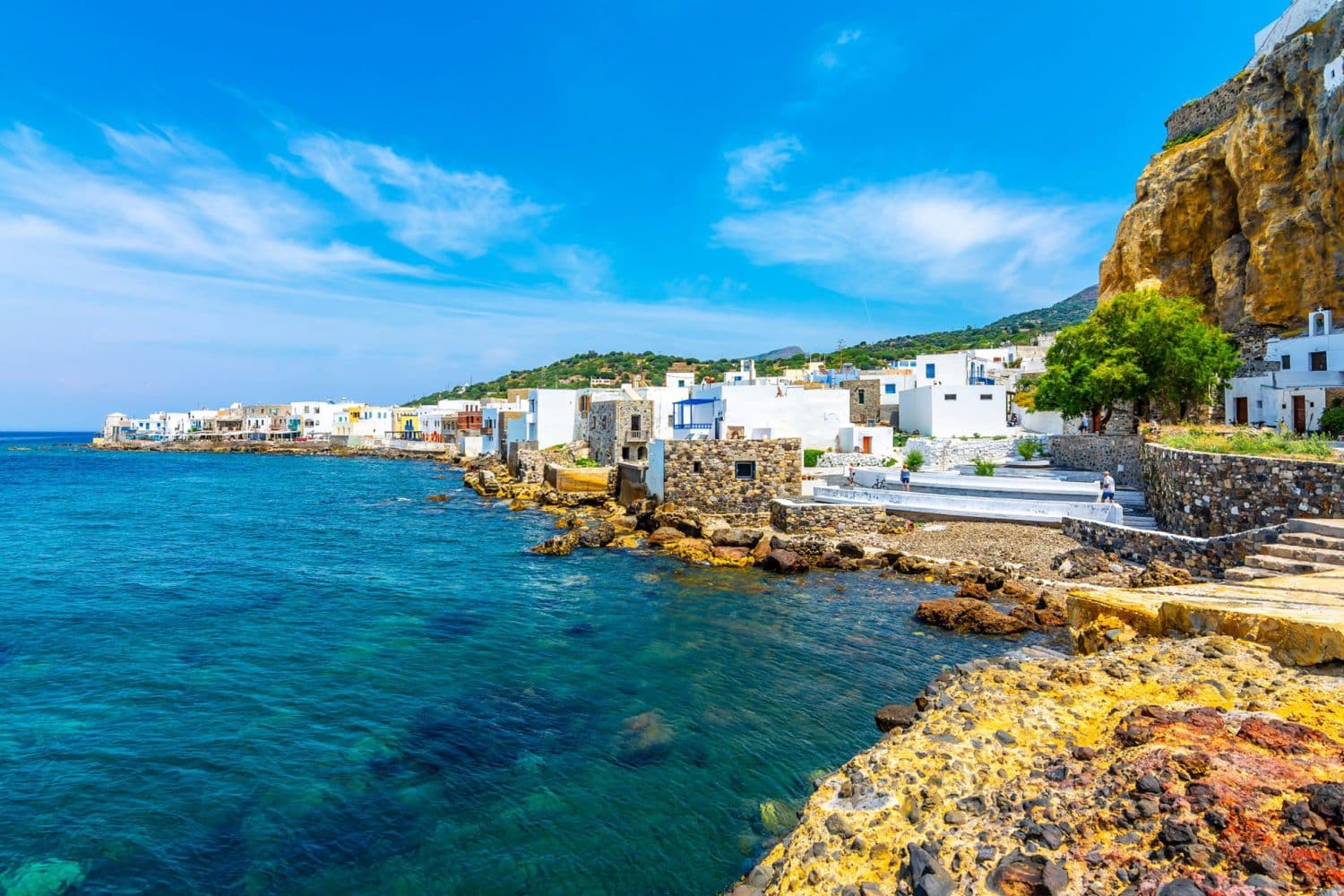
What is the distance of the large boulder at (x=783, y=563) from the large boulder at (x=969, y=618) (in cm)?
635

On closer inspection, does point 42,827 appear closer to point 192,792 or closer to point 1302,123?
point 192,792

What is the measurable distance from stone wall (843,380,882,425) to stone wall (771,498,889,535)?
25649 mm

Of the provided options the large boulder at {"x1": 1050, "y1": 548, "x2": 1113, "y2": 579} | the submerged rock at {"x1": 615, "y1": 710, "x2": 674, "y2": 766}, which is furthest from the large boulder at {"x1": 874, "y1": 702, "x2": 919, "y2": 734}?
the large boulder at {"x1": 1050, "y1": 548, "x2": 1113, "y2": 579}

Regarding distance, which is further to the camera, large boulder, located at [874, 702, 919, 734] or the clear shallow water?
large boulder, located at [874, 702, 919, 734]

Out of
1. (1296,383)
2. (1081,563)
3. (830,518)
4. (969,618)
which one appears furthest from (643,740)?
(1296,383)

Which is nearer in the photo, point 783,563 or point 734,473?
point 783,563

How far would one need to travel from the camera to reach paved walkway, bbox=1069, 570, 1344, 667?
8.21m

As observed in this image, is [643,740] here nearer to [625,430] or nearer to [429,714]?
[429,714]

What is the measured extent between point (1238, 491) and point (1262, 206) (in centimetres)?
3058

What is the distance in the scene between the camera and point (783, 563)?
23344mm

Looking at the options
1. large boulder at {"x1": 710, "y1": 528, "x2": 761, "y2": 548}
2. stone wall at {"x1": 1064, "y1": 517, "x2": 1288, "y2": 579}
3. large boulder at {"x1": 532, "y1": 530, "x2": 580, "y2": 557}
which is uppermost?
stone wall at {"x1": 1064, "y1": 517, "x2": 1288, "y2": 579}

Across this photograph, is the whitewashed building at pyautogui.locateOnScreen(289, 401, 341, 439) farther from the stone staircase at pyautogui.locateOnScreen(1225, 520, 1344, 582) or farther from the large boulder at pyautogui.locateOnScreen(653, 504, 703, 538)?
the stone staircase at pyautogui.locateOnScreen(1225, 520, 1344, 582)

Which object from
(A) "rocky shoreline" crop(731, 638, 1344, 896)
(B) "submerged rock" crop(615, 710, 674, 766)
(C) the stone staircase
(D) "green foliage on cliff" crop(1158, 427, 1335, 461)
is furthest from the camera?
(D) "green foliage on cliff" crop(1158, 427, 1335, 461)

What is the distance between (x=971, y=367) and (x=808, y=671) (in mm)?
45319
